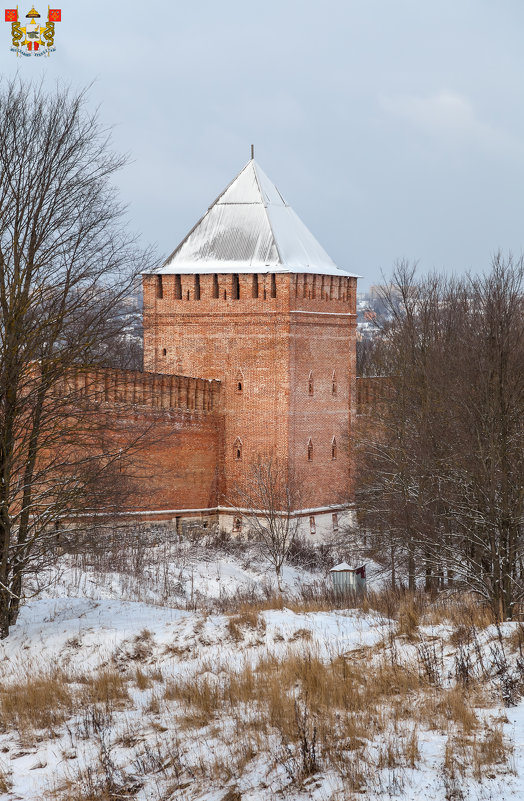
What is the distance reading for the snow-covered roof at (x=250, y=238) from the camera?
2606cm

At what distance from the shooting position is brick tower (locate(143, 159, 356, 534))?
1019 inches

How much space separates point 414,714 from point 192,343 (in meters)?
20.4

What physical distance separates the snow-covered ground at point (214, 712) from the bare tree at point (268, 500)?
14.2m

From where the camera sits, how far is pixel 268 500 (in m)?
25.5

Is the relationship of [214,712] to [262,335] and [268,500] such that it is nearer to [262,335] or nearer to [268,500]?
[268,500]

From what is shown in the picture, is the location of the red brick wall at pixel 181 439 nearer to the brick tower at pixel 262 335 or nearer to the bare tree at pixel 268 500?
the brick tower at pixel 262 335

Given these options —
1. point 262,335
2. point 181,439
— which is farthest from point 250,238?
point 181,439

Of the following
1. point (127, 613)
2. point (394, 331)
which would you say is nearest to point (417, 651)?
point (127, 613)

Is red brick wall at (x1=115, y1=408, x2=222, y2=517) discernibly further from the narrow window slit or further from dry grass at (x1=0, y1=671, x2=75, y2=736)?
dry grass at (x1=0, y1=671, x2=75, y2=736)

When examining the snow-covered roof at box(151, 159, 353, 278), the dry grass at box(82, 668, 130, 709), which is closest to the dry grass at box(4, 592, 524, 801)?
the dry grass at box(82, 668, 130, 709)

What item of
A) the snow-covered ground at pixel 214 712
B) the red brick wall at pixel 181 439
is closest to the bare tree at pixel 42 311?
the snow-covered ground at pixel 214 712

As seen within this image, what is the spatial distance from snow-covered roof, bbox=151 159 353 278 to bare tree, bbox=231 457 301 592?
17.0 feet

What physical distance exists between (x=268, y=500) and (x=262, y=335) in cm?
427

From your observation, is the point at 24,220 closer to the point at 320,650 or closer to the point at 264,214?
the point at 320,650
